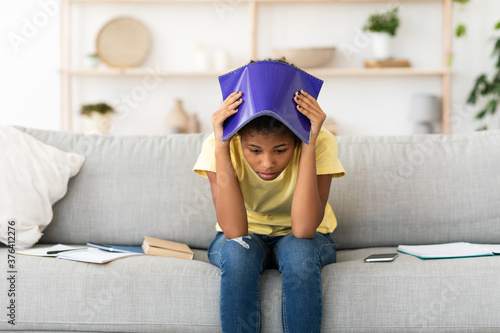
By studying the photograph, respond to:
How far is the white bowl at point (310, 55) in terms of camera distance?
391 centimetres

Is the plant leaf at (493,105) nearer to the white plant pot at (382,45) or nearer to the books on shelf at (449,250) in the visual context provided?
the white plant pot at (382,45)

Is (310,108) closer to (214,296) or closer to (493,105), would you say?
(214,296)

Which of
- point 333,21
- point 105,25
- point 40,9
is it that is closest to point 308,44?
point 333,21

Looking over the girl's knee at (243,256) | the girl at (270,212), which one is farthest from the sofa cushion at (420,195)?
the girl's knee at (243,256)

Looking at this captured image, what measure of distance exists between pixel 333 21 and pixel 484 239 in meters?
2.68

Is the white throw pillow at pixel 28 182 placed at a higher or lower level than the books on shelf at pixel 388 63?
lower

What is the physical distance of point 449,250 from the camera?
1666 mm

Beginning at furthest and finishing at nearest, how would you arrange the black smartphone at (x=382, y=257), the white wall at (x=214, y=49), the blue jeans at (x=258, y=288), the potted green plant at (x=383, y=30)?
the white wall at (x=214, y=49), the potted green plant at (x=383, y=30), the black smartphone at (x=382, y=257), the blue jeans at (x=258, y=288)

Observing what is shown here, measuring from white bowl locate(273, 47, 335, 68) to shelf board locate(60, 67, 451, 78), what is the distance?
5 cm

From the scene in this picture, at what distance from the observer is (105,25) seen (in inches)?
163

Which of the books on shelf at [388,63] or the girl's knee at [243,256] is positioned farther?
the books on shelf at [388,63]

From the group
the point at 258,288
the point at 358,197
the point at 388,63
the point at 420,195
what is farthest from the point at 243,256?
the point at 388,63

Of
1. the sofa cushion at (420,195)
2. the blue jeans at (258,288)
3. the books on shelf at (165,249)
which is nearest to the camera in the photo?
the blue jeans at (258,288)

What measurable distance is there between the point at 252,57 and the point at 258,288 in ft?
9.74
